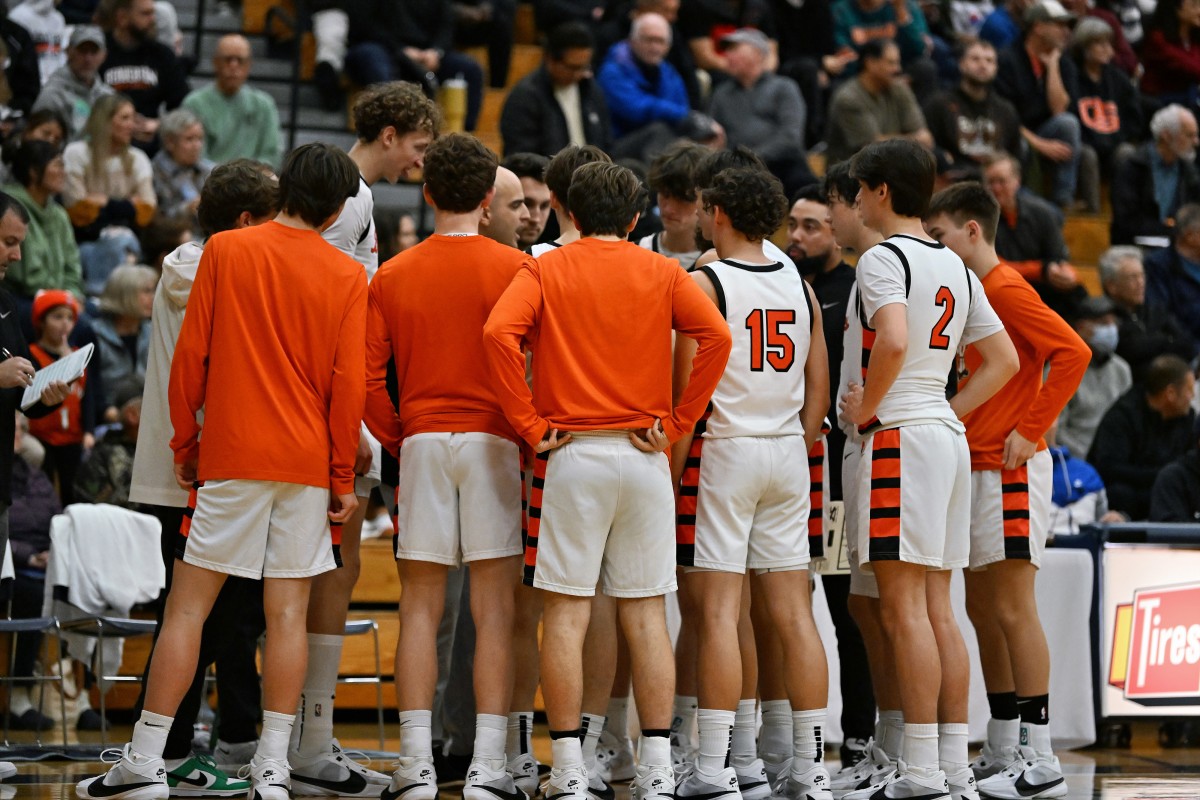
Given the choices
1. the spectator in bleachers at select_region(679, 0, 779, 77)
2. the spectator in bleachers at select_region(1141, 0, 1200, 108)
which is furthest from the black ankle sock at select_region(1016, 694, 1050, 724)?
the spectator in bleachers at select_region(1141, 0, 1200, 108)

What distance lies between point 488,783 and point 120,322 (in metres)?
5.00

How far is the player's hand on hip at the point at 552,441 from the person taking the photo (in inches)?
191

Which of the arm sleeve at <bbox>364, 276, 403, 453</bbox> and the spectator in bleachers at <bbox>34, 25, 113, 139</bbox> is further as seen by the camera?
the spectator in bleachers at <bbox>34, 25, 113, 139</bbox>

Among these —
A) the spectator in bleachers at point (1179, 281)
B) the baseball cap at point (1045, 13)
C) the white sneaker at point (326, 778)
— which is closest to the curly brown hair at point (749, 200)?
the white sneaker at point (326, 778)

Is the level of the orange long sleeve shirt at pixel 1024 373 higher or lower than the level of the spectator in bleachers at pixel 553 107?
lower

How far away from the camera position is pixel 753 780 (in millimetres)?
5352

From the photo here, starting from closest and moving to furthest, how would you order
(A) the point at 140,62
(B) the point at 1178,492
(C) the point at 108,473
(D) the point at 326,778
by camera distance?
(D) the point at 326,778 → (C) the point at 108,473 → (B) the point at 1178,492 → (A) the point at 140,62

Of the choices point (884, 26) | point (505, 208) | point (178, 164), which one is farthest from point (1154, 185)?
point (505, 208)

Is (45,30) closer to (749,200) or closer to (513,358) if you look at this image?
(749,200)

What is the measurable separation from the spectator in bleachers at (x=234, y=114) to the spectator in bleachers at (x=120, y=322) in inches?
77.9

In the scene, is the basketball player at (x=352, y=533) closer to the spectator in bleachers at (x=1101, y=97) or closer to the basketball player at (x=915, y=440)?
the basketball player at (x=915, y=440)

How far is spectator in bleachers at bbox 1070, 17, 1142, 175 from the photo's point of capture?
1359 centimetres

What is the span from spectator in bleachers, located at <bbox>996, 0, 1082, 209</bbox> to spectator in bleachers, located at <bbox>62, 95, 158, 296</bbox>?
282 inches

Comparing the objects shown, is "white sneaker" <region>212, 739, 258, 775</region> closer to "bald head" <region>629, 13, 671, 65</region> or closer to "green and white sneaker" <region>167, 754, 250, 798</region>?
"green and white sneaker" <region>167, 754, 250, 798</region>
